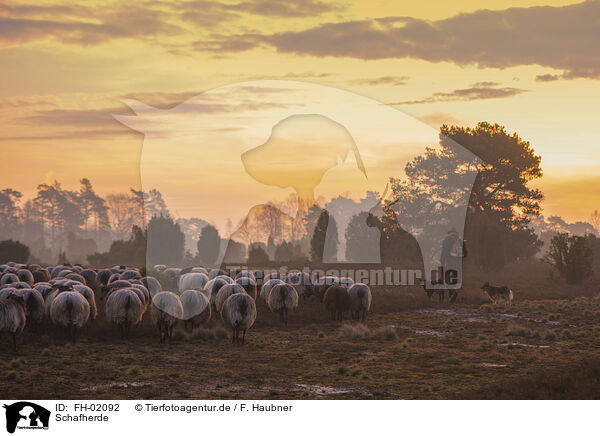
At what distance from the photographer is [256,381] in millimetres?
16328

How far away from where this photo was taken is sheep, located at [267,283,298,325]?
28625mm

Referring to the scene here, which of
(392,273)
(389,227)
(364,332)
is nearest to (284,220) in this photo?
(389,227)

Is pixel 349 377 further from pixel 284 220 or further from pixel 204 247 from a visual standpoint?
pixel 284 220

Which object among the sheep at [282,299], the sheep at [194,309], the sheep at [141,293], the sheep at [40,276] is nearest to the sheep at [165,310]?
the sheep at [194,309]

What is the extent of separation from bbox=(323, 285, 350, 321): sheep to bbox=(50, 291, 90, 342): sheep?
41.5 ft

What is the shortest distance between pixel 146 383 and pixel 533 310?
87.7 ft

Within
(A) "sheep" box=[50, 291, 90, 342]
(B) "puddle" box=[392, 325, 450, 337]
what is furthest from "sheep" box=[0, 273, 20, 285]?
(B) "puddle" box=[392, 325, 450, 337]

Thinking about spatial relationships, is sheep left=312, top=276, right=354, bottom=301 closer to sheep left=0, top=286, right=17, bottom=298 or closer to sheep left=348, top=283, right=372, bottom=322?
sheep left=348, top=283, right=372, bottom=322

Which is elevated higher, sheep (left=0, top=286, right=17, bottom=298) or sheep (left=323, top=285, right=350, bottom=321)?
sheep (left=0, top=286, right=17, bottom=298)

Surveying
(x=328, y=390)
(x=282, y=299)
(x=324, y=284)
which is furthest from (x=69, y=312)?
(x=324, y=284)

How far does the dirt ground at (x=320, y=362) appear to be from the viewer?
49.2 feet

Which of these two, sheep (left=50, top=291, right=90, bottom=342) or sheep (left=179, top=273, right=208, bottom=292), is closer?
sheep (left=50, top=291, right=90, bottom=342)

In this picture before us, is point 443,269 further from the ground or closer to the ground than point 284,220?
closer to the ground
